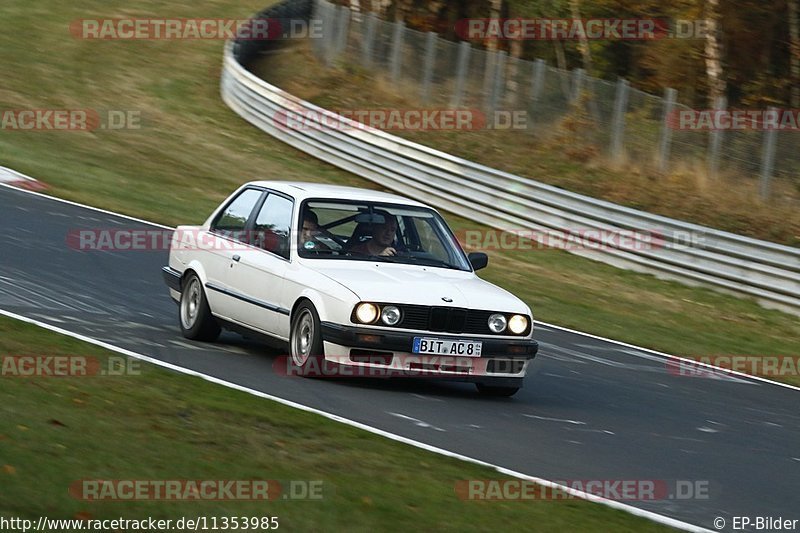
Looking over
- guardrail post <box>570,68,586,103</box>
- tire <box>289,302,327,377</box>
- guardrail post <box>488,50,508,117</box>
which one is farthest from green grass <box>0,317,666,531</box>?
guardrail post <box>488,50,508,117</box>

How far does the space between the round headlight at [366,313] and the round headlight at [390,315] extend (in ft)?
0.19

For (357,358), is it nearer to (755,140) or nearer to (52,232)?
(52,232)

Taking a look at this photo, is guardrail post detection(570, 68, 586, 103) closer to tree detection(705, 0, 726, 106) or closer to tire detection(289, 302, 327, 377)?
tree detection(705, 0, 726, 106)

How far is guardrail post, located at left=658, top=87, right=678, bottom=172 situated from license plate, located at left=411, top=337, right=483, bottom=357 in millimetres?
15170

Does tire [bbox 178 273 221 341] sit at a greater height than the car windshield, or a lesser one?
lesser

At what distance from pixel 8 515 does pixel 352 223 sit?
572cm

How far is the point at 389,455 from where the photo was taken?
7504mm

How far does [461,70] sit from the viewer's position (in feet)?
92.2

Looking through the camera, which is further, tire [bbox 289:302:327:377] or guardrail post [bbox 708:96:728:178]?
guardrail post [bbox 708:96:728:178]

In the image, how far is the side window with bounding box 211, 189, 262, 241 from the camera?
11344 millimetres

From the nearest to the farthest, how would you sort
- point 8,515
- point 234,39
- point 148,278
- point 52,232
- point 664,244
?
1. point 8,515
2. point 148,278
3. point 52,232
4. point 664,244
5. point 234,39

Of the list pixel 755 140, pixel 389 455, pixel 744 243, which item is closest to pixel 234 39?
pixel 755 140

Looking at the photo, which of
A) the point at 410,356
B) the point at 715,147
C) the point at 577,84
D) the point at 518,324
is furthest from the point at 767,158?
the point at 410,356

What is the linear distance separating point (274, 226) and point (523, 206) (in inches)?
483
